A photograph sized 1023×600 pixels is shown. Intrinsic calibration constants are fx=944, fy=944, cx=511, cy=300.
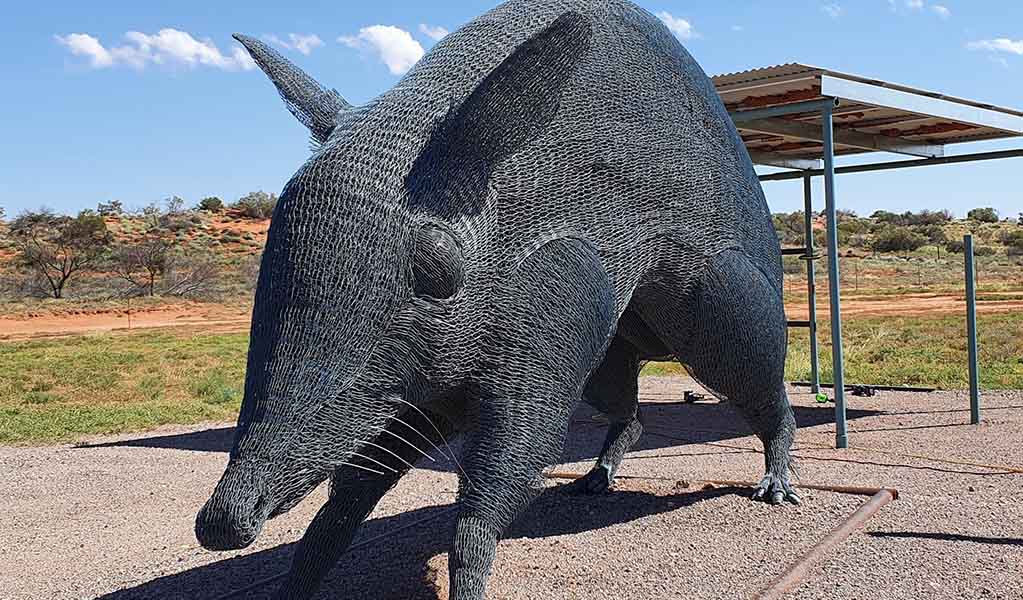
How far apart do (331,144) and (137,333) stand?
25.7 meters

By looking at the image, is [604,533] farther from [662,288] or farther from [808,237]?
[808,237]

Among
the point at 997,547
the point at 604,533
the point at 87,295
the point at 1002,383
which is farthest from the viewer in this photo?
the point at 87,295

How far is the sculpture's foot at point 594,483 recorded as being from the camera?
6453 millimetres

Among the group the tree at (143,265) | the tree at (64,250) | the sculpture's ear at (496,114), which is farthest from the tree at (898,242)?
the sculpture's ear at (496,114)

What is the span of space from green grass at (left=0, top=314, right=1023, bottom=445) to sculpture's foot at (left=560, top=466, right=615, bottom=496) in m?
7.07

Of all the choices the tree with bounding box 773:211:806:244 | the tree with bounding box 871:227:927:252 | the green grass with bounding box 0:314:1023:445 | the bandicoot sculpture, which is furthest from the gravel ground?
the tree with bounding box 871:227:927:252

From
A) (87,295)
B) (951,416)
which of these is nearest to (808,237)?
(951,416)

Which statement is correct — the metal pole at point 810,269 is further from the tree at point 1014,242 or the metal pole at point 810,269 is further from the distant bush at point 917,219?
the distant bush at point 917,219

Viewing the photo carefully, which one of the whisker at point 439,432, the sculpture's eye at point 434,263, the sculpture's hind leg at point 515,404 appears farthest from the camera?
the sculpture's hind leg at point 515,404

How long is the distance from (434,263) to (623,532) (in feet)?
9.85

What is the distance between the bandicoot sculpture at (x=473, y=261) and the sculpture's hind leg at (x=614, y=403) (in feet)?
4.41

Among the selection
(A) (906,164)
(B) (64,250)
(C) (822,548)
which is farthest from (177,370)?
(B) (64,250)

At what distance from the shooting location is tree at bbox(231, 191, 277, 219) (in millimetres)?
66375

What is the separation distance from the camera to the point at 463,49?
142 inches
